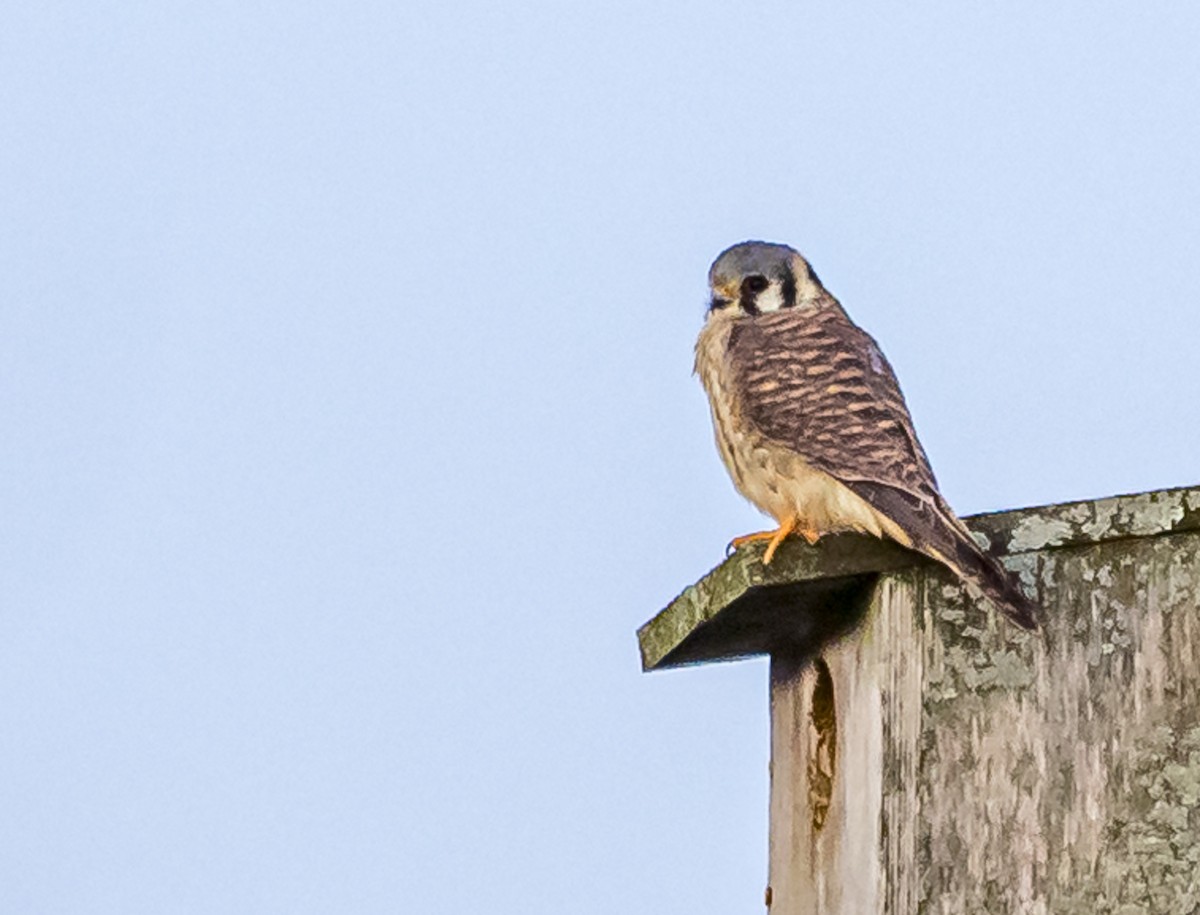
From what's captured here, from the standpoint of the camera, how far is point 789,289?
5387mm

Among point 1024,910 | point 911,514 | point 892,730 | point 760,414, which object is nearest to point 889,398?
point 760,414

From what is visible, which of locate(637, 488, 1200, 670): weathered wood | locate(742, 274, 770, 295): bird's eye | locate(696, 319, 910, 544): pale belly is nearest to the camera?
locate(637, 488, 1200, 670): weathered wood

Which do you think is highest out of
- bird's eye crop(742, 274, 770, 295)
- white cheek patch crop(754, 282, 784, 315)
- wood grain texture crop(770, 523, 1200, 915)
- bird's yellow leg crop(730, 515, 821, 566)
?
bird's eye crop(742, 274, 770, 295)

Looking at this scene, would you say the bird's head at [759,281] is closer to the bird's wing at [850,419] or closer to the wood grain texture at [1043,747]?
the bird's wing at [850,419]

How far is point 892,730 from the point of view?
3814 mm

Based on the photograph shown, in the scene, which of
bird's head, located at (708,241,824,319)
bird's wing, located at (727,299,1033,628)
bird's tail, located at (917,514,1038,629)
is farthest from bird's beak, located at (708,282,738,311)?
bird's tail, located at (917,514,1038,629)

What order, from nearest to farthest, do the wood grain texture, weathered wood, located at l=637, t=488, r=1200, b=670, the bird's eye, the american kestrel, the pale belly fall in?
the wood grain texture, weathered wood, located at l=637, t=488, r=1200, b=670, the american kestrel, the pale belly, the bird's eye

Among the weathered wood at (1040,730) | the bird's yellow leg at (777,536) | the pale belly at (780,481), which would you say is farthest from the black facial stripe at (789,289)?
the weathered wood at (1040,730)

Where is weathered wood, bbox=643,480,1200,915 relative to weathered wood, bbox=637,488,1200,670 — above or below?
below

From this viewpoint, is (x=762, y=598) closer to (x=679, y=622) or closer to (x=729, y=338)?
(x=679, y=622)

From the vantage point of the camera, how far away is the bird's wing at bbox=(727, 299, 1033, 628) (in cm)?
378

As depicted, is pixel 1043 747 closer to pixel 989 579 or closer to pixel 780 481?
pixel 989 579

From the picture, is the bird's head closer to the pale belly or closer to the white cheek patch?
the white cheek patch

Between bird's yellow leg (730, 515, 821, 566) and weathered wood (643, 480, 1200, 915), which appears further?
bird's yellow leg (730, 515, 821, 566)
